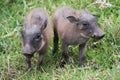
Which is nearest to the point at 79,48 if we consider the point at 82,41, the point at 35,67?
the point at 82,41

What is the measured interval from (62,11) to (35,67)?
1007mm

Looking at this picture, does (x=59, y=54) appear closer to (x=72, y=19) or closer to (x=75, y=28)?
(x=75, y=28)

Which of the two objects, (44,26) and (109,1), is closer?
(44,26)

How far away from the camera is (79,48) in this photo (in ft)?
22.7

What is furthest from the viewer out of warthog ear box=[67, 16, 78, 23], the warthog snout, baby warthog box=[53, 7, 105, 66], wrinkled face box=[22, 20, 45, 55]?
warthog ear box=[67, 16, 78, 23]

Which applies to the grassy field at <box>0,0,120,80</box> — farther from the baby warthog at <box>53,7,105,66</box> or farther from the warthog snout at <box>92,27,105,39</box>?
the warthog snout at <box>92,27,105,39</box>

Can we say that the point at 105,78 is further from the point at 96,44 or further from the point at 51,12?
the point at 51,12

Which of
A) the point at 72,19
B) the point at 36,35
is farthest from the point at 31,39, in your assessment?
the point at 72,19

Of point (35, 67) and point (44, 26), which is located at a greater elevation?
point (44, 26)

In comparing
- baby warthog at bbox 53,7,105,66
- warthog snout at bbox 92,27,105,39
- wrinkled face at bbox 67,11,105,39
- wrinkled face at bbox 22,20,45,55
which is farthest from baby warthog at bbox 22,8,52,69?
warthog snout at bbox 92,27,105,39

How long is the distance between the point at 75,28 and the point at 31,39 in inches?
32.0

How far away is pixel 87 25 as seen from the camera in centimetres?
646

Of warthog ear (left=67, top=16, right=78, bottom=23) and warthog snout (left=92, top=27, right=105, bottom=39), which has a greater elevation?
warthog ear (left=67, top=16, right=78, bottom=23)

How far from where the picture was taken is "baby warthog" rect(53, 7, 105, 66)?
6441mm
